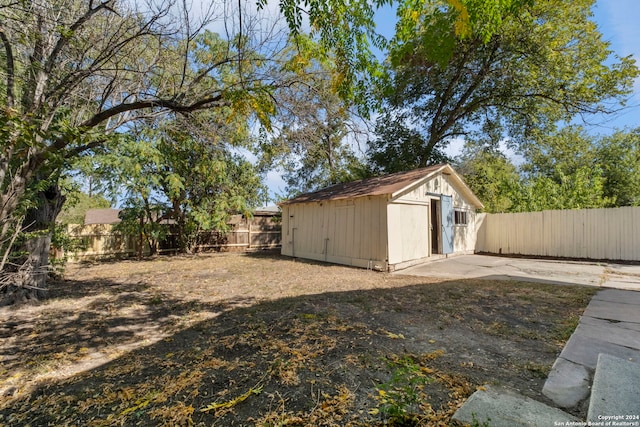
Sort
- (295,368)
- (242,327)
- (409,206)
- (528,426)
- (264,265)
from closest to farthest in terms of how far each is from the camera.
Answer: (528,426) < (295,368) < (242,327) < (409,206) < (264,265)

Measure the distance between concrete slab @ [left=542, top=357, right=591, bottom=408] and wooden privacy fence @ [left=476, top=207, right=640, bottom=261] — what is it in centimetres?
956

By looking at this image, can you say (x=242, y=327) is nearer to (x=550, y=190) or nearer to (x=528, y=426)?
(x=528, y=426)

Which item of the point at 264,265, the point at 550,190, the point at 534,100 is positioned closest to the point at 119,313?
the point at 264,265

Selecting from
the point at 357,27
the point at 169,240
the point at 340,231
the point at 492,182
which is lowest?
the point at 169,240

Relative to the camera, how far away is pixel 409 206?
8.70 m

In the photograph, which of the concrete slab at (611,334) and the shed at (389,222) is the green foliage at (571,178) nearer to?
the shed at (389,222)

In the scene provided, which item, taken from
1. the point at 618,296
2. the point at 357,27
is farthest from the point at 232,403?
the point at 618,296

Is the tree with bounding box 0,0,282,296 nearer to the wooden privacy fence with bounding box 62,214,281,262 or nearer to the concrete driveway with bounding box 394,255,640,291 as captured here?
the wooden privacy fence with bounding box 62,214,281,262

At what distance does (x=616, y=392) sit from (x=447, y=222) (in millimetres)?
8661

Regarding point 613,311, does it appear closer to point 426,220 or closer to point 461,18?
point 461,18

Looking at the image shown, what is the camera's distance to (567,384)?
221 centimetres

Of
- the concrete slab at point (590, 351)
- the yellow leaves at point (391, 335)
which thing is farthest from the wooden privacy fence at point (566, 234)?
the yellow leaves at point (391, 335)

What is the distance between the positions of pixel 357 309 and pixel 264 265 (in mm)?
5418

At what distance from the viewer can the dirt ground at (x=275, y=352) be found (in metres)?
2.02
